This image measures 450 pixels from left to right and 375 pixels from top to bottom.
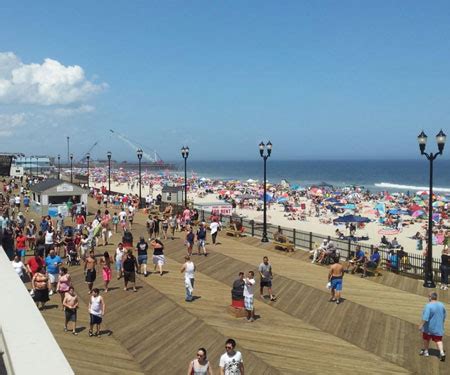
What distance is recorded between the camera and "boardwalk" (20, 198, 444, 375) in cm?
839

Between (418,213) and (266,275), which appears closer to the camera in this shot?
(266,275)

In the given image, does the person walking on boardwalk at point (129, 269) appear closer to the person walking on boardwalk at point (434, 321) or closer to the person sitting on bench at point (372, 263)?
the person walking on boardwalk at point (434, 321)

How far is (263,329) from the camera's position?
10.1 m

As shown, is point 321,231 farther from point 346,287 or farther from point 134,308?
point 134,308

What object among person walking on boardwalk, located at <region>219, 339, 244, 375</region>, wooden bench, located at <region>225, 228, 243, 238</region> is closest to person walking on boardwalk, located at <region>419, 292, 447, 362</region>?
person walking on boardwalk, located at <region>219, 339, 244, 375</region>

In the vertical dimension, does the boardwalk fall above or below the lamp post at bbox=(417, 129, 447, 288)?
below

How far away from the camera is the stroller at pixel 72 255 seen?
50.8ft

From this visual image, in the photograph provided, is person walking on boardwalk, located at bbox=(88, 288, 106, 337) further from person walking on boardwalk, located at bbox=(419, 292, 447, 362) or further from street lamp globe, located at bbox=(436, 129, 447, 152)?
street lamp globe, located at bbox=(436, 129, 447, 152)

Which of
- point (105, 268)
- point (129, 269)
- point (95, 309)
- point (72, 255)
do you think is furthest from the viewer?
point (72, 255)

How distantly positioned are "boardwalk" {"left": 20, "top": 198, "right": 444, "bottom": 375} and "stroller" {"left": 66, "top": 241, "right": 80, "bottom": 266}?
112 centimetres

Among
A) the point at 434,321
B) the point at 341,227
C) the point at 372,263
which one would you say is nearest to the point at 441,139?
the point at 372,263

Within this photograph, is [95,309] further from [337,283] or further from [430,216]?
[430,216]

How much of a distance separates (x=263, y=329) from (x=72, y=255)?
26.8 feet

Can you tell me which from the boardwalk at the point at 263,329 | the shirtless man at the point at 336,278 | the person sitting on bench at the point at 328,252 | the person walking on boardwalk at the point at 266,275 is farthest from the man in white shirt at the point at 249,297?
the person sitting on bench at the point at 328,252
